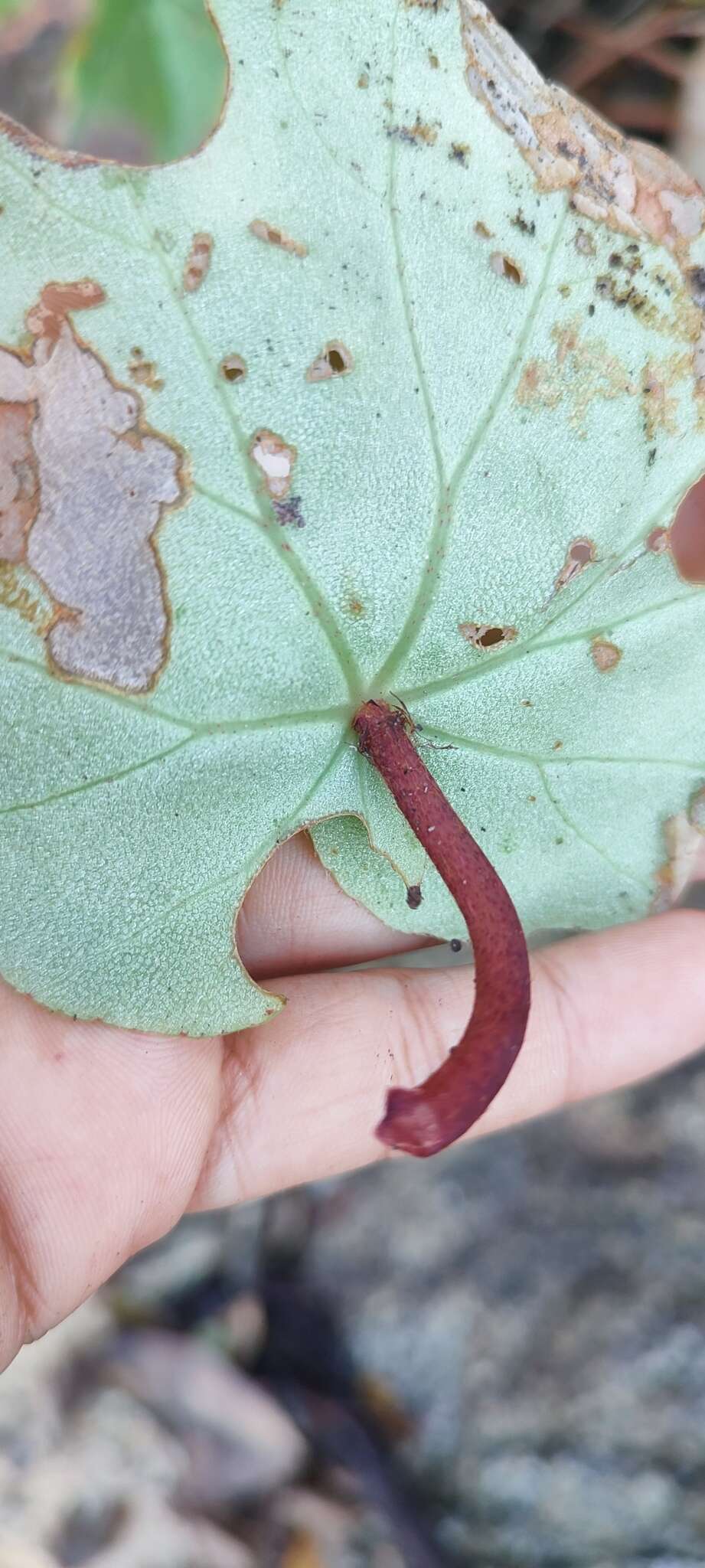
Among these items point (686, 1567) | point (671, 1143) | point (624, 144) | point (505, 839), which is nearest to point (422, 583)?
point (505, 839)

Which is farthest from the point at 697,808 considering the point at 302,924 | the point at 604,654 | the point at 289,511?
the point at 289,511

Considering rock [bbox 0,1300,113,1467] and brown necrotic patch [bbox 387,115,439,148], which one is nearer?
brown necrotic patch [bbox 387,115,439,148]

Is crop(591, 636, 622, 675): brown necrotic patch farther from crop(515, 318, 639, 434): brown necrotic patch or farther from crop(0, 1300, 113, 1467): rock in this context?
crop(0, 1300, 113, 1467): rock

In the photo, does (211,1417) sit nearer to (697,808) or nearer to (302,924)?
(302,924)

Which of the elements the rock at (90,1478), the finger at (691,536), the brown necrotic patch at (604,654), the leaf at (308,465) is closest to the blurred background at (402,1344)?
the rock at (90,1478)

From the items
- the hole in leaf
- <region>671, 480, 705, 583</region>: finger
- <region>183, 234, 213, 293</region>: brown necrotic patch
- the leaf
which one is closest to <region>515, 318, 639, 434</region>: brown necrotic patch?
the leaf
